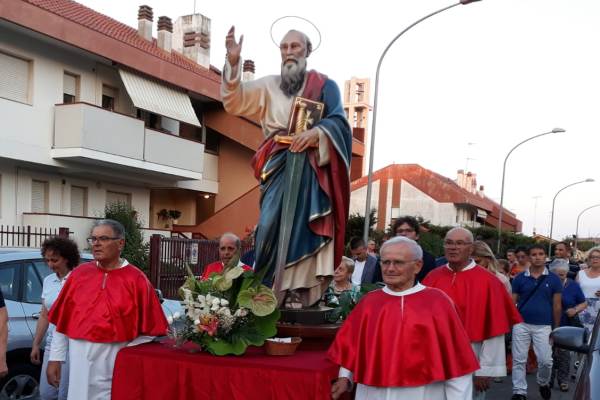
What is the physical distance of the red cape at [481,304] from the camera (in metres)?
5.01

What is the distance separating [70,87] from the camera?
57.5 ft

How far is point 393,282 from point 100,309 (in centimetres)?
208

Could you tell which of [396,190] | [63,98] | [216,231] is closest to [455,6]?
[63,98]

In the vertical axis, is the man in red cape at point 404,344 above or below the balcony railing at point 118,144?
below

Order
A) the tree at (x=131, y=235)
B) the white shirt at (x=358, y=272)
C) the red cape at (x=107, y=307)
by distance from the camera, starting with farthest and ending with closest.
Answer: the tree at (x=131, y=235), the white shirt at (x=358, y=272), the red cape at (x=107, y=307)

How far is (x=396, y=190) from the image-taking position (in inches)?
1893

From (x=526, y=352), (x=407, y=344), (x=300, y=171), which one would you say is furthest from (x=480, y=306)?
(x=526, y=352)

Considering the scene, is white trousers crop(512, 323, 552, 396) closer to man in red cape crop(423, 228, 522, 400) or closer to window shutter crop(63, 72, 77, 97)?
man in red cape crop(423, 228, 522, 400)

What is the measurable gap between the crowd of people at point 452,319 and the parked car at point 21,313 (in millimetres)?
3196

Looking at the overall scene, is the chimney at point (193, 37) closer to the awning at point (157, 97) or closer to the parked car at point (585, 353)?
the awning at point (157, 97)

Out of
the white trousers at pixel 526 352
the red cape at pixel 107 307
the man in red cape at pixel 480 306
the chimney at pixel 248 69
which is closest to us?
the red cape at pixel 107 307

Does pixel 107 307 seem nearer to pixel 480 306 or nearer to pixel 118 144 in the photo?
pixel 480 306

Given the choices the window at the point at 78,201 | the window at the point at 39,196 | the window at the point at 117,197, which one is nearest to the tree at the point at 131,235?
the window at the point at 117,197

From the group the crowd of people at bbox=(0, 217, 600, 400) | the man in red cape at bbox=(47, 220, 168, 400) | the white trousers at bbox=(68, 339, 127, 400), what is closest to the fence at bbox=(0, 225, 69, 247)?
the crowd of people at bbox=(0, 217, 600, 400)
